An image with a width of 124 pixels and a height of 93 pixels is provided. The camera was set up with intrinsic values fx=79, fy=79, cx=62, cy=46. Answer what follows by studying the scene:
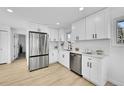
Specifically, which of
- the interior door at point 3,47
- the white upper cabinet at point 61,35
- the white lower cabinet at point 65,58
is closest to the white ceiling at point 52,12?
the white lower cabinet at point 65,58

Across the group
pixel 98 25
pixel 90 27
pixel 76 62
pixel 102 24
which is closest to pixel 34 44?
pixel 76 62

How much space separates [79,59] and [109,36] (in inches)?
54.3

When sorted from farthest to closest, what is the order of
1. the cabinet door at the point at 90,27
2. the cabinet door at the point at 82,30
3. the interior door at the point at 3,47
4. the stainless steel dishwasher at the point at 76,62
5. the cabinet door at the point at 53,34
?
the cabinet door at the point at 53,34 < the interior door at the point at 3,47 < the cabinet door at the point at 82,30 < the stainless steel dishwasher at the point at 76,62 < the cabinet door at the point at 90,27

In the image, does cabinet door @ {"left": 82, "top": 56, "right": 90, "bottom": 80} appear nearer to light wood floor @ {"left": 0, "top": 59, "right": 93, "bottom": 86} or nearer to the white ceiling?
light wood floor @ {"left": 0, "top": 59, "right": 93, "bottom": 86}

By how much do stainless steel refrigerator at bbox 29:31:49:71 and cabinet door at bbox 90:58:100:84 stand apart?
8.37ft

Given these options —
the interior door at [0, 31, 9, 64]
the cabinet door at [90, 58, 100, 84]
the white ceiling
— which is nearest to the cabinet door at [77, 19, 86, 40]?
the white ceiling

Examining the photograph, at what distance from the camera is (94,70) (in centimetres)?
252

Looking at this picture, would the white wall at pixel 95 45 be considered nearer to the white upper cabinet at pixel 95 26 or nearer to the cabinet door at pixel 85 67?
the white upper cabinet at pixel 95 26

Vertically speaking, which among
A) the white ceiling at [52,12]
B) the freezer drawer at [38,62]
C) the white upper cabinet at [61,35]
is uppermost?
the white ceiling at [52,12]

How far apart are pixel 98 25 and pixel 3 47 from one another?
5.37 meters

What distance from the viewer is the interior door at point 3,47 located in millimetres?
4793
